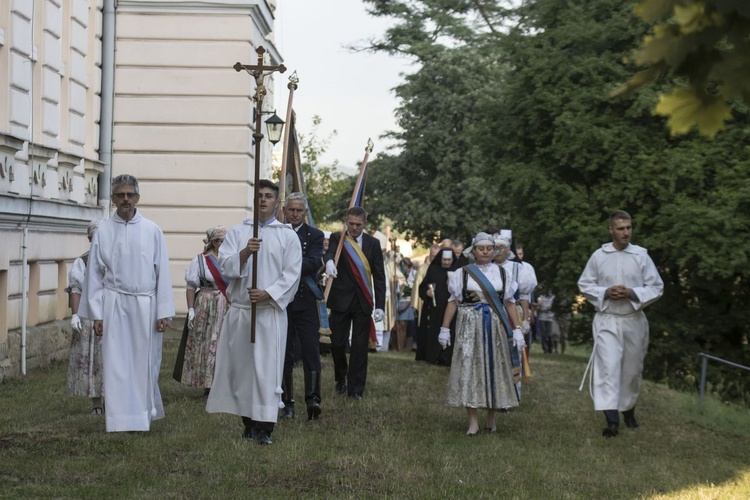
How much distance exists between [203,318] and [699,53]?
415 inches

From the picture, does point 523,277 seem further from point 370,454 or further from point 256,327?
point 370,454

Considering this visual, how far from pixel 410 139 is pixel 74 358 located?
46718 millimetres

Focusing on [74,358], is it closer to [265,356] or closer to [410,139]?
[265,356]

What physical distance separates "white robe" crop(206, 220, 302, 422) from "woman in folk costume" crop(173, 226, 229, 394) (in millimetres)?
3213

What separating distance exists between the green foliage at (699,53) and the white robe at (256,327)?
256 inches

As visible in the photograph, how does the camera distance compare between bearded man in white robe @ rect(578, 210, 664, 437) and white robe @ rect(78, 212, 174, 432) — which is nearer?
white robe @ rect(78, 212, 174, 432)

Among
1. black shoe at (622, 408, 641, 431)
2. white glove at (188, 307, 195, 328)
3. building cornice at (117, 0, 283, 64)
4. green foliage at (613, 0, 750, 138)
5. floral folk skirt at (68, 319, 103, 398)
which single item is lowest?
black shoe at (622, 408, 641, 431)

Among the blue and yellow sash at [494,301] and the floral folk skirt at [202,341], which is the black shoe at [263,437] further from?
the floral folk skirt at [202,341]

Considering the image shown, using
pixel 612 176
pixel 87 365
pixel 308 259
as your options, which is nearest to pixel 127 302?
pixel 87 365

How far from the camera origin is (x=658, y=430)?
12.2 metres

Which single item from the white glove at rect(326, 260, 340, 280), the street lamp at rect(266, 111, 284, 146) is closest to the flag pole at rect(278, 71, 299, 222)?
the white glove at rect(326, 260, 340, 280)

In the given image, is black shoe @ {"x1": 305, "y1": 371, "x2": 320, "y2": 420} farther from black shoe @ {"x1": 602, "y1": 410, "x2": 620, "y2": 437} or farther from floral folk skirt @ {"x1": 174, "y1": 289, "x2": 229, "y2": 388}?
black shoe @ {"x1": 602, "y1": 410, "x2": 620, "y2": 437}

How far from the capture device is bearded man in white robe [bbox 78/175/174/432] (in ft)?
33.3

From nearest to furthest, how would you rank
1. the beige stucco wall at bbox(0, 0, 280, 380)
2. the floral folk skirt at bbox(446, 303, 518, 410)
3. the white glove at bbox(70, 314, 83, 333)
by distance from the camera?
the floral folk skirt at bbox(446, 303, 518, 410)
the white glove at bbox(70, 314, 83, 333)
the beige stucco wall at bbox(0, 0, 280, 380)
